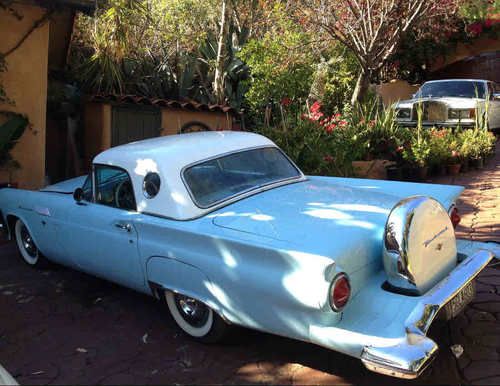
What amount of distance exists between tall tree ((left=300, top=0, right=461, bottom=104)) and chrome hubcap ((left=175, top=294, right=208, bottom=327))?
7.04 meters

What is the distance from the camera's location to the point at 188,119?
9477 millimetres

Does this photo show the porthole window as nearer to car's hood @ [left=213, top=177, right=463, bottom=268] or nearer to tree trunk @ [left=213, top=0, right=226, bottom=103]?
car's hood @ [left=213, top=177, right=463, bottom=268]

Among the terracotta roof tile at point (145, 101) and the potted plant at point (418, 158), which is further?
the terracotta roof tile at point (145, 101)

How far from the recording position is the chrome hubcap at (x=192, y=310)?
3.65m

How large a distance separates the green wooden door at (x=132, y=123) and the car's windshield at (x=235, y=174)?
15.6 feet

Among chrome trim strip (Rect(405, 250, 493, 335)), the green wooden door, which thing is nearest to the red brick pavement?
chrome trim strip (Rect(405, 250, 493, 335))

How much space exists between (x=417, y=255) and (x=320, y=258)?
2.20ft

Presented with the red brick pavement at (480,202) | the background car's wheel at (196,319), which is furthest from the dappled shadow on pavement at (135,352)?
the red brick pavement at (480,202)

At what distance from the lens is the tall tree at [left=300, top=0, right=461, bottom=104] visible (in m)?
9.52

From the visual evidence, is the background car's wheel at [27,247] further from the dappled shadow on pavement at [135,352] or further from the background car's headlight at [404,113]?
the background car's headlight at [404,113]

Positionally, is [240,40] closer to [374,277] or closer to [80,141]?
[80,141]

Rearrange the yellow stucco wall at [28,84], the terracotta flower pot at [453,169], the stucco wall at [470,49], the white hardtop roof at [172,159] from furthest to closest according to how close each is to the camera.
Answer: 1. the stucco wall at [470,49]
2. the terracotta flower pot at [453,169]
3. the yellow stucco wall at [28,84]
4. the white hardtop roof at [172,159]

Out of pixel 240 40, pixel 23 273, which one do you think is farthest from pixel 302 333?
pixel 240 40

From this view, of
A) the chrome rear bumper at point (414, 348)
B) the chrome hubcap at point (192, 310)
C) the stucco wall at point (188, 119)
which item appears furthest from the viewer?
the stucco wall at point (188, 119)
